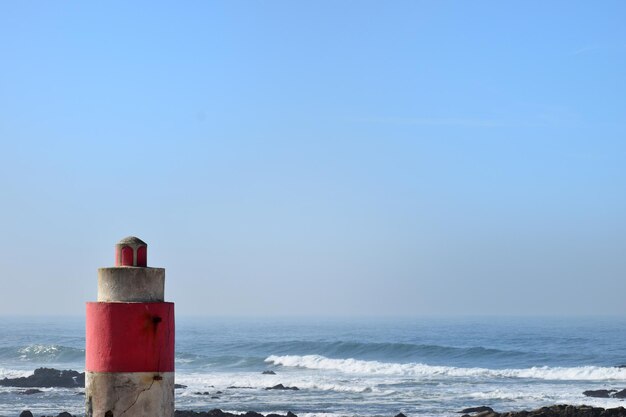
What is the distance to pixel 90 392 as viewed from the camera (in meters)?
3.69

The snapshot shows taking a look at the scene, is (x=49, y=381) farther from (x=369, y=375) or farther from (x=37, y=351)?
(x=37, y=351)

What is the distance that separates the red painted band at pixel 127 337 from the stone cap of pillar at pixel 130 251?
0.15 meters

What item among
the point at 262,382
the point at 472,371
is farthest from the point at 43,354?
the point at 472,371

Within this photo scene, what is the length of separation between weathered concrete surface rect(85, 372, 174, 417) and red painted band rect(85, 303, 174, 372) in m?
0.02

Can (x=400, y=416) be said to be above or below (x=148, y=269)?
below

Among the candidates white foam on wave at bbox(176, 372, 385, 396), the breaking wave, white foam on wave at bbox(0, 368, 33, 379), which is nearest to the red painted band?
white foam on wave at bbox(176, 372, 385, 396)

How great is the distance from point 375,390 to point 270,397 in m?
3.84

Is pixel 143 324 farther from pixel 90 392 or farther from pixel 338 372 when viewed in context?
pixel 338 372

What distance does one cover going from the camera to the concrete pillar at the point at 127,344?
3.66 metres

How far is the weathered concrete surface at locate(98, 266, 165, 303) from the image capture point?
12.0ft

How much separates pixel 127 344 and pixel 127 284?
20 cm

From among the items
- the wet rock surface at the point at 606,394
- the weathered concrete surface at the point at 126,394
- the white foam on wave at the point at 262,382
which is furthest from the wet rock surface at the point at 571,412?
the weathered concrete surface at the point at 126,394

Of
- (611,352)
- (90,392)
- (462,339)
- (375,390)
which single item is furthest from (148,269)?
(462,339)

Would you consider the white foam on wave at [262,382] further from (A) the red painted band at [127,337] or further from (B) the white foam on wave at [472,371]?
(A) the red painted band at [127,337]
